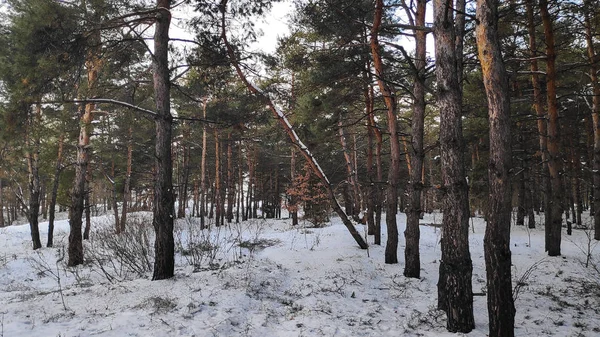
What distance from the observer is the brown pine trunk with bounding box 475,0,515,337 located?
3.80 meters

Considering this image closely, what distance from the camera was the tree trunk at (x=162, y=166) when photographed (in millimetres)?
6352

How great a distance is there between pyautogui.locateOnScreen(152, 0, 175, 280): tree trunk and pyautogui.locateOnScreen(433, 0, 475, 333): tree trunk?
5.13m

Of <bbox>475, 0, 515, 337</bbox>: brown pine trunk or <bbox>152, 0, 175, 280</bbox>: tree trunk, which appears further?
<bbox>152, 0, 175, 280</bbox>: tree trunk

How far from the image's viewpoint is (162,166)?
649 centimetres

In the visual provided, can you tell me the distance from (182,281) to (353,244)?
6.56 m

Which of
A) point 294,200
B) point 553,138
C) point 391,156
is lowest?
point 294,200

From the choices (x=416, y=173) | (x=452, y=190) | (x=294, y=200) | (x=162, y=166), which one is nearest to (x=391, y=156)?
(x=416, y=173)

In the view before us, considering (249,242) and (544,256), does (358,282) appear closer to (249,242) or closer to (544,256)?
(249,242)

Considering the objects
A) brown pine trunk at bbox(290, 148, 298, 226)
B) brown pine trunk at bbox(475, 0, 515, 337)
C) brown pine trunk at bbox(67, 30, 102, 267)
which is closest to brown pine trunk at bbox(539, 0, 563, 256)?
brown pine trunk at bbox(475, 0, 515, 337)

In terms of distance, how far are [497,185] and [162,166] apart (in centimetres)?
590

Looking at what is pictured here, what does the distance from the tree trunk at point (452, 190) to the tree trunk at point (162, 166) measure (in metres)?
5.13

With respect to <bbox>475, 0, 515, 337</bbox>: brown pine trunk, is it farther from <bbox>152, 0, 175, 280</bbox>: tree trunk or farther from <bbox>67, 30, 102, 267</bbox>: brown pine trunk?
<bbox>67, 30, 102, 267</bbox>: brown pine trunk

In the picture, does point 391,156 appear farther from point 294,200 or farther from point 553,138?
point 294,200

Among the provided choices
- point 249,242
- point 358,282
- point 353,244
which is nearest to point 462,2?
point 358,282
